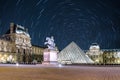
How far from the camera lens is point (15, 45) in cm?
14562

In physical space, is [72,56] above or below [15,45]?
below

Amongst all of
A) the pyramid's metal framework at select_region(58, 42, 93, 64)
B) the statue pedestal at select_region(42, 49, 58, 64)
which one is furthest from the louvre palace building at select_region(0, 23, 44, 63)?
the statue pedestal at select_region(42, 49, 58, 64)

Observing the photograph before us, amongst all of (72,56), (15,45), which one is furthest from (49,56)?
(15,45)

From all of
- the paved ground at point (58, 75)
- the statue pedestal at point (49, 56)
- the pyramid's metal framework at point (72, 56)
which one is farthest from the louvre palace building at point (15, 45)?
the paved ground at point (58, 75)

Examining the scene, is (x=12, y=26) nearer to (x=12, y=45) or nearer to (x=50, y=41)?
(x=12, y=45)

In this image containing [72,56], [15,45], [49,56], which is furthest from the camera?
[15,45]

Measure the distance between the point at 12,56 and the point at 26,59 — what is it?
15.3m

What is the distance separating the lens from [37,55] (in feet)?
576

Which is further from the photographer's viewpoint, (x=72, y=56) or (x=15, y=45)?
(x=15, y=45)

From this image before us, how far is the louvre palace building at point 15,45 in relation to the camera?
13512 centimetres

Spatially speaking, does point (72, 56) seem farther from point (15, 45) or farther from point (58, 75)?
point (58, 75)

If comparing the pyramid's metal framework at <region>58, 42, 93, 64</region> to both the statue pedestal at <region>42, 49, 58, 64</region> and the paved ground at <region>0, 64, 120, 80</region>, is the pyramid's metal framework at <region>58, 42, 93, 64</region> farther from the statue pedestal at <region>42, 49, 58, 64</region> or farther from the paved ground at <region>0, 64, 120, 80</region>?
the paved ground at <region>0, 64, 120, 80</region>

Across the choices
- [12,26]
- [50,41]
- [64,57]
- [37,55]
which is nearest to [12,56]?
[12,26]

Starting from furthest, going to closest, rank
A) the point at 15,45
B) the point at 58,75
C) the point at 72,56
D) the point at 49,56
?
the point at 15,45 < the point at 72,56 < the point at 49,56 < the point at 58,75
